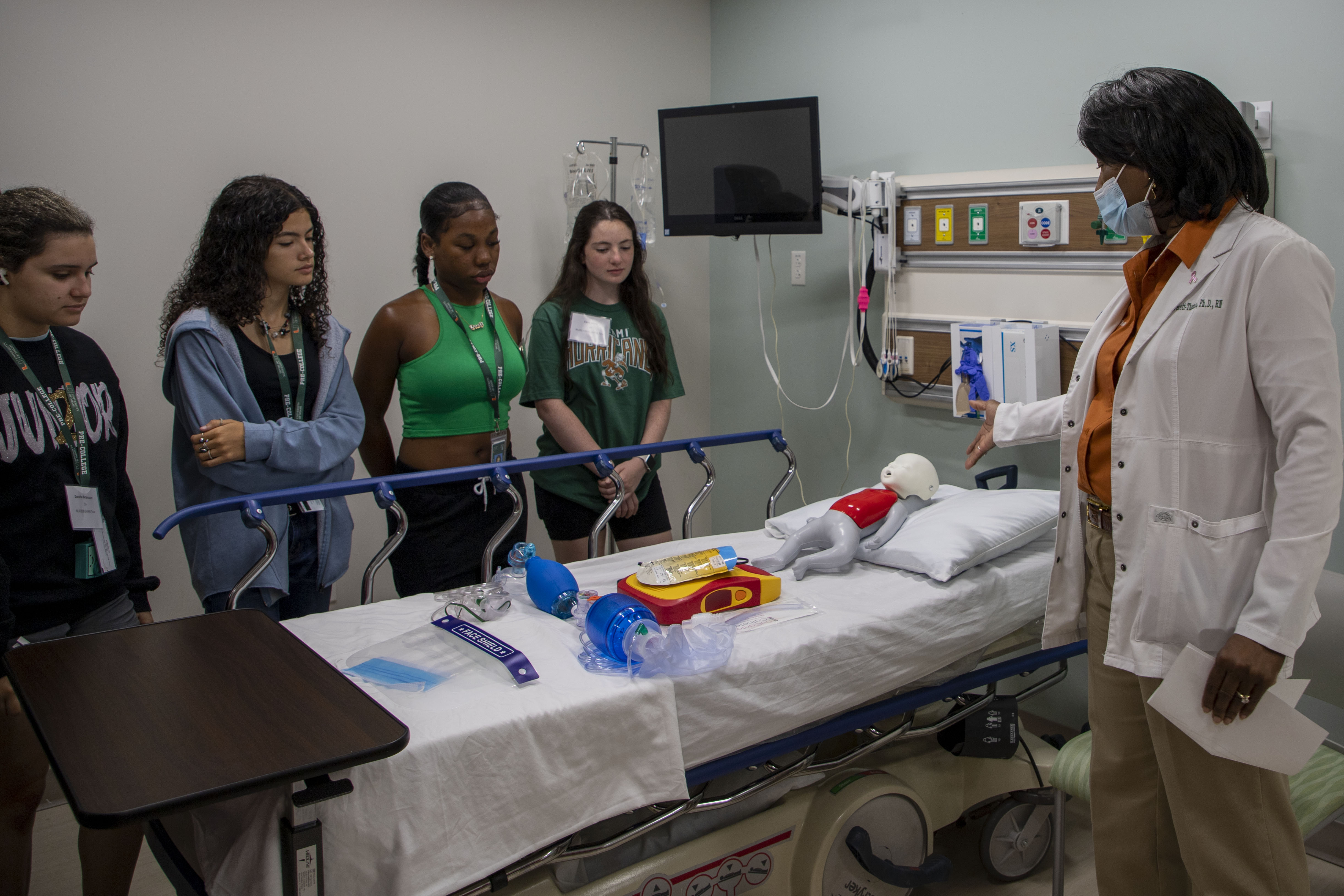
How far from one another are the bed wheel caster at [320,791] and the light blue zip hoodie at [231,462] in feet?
2.84

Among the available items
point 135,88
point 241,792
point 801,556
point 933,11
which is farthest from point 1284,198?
point 135,88

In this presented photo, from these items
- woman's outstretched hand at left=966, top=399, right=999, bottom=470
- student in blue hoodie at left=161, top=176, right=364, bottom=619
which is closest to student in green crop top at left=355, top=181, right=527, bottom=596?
student in blue hoodie at left=161, top=176, right=364, bottom=619

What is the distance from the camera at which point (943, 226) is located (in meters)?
3.05

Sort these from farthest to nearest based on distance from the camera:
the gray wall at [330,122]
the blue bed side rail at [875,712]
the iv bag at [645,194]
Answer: the iv bag at [645,194] → the gray wall at [330,122] → the blue bed side rail at [875,712]

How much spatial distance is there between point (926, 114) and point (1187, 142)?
190 cm

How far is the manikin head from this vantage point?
2.23 metres

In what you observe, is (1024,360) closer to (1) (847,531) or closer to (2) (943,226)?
(2) (943,226)

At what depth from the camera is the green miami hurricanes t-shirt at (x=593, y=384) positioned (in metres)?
2.75

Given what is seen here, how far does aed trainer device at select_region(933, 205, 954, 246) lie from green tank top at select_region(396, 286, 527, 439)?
4.68 feet

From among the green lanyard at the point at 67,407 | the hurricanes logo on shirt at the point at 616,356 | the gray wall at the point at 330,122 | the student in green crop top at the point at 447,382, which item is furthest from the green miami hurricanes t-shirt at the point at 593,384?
the green lanyard at the point at 67,407

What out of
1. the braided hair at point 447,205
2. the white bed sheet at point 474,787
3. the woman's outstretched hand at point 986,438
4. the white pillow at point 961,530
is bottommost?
the white bed sheet at point 474,787

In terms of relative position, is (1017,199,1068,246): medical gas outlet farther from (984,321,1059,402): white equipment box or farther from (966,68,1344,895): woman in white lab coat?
(966,68,1344,895): woman in white lab coat

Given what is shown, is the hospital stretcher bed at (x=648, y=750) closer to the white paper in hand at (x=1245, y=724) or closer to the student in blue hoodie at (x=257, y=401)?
the student in blue hoodie at (x=257, y=401)

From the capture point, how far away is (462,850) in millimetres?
1364
